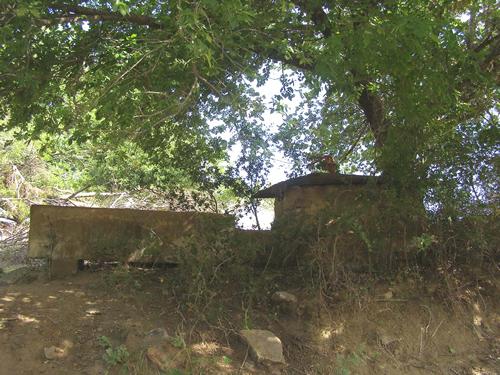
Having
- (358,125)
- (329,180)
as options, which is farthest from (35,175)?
(329,180)

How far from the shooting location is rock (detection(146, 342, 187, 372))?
4246 mm

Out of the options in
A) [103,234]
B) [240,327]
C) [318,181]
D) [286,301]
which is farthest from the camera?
[318,181]

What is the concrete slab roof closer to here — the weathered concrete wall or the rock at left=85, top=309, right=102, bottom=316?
the weathered concrete wall

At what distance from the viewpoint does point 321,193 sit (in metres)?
6.65

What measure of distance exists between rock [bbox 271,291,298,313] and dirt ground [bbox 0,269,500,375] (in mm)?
73

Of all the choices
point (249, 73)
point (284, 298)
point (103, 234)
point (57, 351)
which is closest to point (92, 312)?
point (57, 351)

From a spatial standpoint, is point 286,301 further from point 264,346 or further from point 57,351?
point 57,351

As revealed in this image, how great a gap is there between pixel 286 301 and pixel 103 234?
2568mm

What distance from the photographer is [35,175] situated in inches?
530

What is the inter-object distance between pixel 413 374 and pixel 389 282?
1175mm

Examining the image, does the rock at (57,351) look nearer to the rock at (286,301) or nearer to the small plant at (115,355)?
the small plant at (115,355)

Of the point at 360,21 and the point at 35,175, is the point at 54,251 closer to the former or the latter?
the point at 360,21

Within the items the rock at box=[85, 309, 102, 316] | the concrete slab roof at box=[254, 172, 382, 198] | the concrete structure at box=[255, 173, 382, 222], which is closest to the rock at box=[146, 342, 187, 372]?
the rock at box=[85, 309, 102, 316]

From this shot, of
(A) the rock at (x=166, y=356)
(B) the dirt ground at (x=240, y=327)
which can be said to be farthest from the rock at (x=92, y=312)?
(A) the rock at (x=166, y=356)
